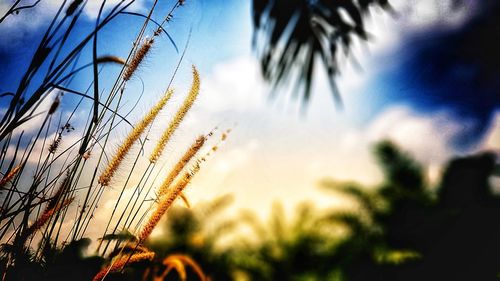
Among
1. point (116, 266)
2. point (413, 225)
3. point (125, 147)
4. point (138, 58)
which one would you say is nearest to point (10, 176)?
point (125, 147)

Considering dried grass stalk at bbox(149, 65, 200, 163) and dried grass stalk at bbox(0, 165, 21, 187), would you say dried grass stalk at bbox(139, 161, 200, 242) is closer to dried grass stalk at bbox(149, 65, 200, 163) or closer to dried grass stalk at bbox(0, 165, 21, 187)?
dried grass stalk at bbox(149, 65, 200, 163)

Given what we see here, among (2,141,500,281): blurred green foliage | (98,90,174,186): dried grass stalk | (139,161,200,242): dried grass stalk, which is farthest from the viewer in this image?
(2,141,500,281): blurred green foliage

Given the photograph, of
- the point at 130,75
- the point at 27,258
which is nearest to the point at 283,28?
the point at 130,75

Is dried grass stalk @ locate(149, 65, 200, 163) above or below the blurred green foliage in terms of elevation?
above

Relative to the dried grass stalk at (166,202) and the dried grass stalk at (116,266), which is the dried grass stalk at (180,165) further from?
the dried grass stalk at (116,266)

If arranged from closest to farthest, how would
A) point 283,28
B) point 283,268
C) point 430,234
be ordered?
point 283,28 → point 430,234 → point 283,268

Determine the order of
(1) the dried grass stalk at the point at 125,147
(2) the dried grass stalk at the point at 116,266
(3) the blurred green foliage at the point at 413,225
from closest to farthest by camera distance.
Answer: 1. (2) the dried grass stalk at the point at 116,266
2. (1) the dried grass stalk at the point at 125,147
3. (3) the blurred green foliage at the point at 413,225

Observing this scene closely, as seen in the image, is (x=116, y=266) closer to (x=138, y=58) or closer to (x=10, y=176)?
(x=10, y=176)

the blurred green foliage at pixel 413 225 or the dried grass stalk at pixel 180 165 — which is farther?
the blurred green foliage at pixel 413 225

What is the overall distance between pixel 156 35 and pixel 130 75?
174mm

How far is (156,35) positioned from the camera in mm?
1203

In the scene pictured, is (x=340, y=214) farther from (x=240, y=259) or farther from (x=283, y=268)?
(x=240, y=259)

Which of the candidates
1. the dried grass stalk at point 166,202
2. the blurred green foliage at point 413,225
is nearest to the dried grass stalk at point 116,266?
the dried grass stalk at point 166,202

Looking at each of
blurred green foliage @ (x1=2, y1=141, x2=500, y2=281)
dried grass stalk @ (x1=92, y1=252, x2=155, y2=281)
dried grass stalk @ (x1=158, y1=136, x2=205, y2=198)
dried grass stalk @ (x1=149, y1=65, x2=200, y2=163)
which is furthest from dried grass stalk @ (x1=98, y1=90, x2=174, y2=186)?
blurred green foliage @ (x1=2, y1=141, x2=500, y2=281)
